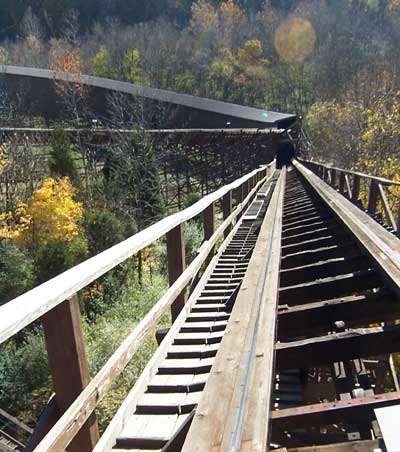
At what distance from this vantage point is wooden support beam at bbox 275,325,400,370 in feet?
6.77

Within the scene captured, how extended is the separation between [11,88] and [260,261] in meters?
34.1

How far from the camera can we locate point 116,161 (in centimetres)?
2230

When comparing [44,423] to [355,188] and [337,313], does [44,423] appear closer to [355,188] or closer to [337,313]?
[337,313]

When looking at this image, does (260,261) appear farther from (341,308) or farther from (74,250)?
(74,250)

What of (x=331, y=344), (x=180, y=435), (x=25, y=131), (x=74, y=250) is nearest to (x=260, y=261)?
(x=331, y=344)

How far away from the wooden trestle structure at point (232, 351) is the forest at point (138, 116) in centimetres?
871

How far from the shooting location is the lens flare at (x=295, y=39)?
6125 centimetres

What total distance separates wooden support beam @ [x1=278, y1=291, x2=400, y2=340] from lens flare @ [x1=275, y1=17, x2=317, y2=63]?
210ft

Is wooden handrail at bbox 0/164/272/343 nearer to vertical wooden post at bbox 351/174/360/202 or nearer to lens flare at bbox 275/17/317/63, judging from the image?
vertical wooden post at bbox 351/174/360/202

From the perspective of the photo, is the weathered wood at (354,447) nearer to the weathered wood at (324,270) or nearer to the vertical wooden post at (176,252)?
the vertical wooden post at (176,252)

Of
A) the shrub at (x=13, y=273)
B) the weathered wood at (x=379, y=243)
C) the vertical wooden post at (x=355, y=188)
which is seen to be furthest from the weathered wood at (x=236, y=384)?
the shrub at (x=13, y=273)

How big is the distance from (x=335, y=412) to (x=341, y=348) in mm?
561

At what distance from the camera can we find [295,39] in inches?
2466

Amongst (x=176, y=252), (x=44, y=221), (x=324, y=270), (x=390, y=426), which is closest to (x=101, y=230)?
(x=44, y=221)
